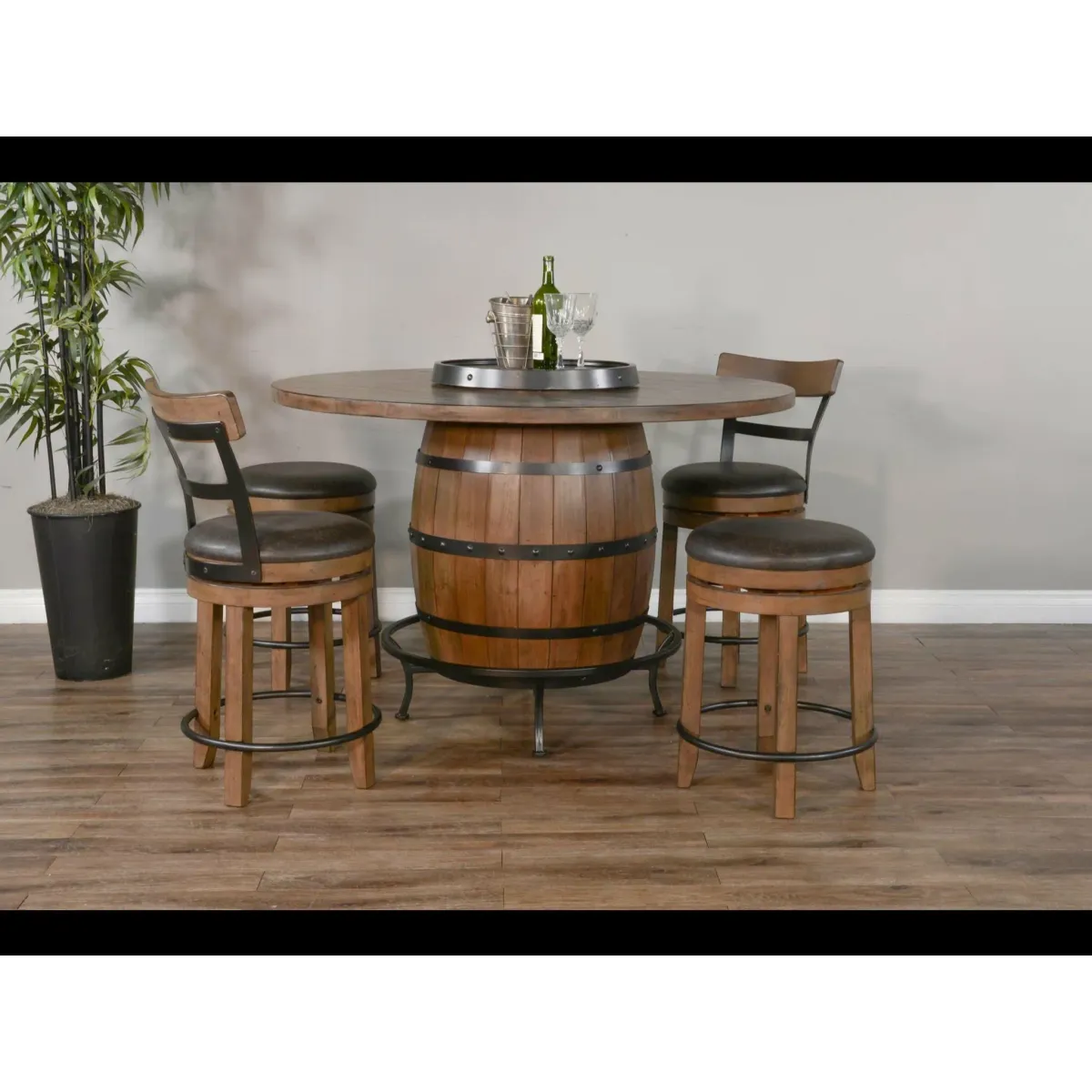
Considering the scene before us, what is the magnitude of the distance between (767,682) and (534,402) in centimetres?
92

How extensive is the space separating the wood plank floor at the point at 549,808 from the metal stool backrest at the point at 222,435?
55 centimetres

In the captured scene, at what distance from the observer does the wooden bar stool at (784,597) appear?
288 cm

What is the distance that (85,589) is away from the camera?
396cm

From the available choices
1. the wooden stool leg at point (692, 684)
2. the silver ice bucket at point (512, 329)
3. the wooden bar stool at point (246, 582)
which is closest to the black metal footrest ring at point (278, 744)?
the wooden bar stool at point (246, 582)

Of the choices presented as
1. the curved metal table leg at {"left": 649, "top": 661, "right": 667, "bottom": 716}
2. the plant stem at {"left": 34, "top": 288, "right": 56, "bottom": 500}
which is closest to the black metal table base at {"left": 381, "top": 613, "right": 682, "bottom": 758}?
the curved metal table leg at {"left": 649, "top": 661, "right": 667, "bottom": 716}

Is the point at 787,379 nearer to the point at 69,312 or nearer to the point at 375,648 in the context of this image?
the point at 375,648

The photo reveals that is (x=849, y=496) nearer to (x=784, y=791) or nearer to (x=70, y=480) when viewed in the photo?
(x=784, y=791)

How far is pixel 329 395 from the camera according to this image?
120 inches

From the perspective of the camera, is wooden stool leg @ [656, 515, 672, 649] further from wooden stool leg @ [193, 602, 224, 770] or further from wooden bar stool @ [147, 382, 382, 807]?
wooden stool leg @ [193, 602, 224, 770]

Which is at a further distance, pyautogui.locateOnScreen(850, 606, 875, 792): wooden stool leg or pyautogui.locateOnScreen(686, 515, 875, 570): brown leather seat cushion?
pyautogui.locateOnScreen(850, 606, 875, 792): wooden stool leg

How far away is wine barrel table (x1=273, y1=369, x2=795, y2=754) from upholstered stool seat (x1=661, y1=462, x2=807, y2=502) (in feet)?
1.45

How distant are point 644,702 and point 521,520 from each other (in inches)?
36.3

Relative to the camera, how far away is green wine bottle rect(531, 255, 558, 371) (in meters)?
3.45
